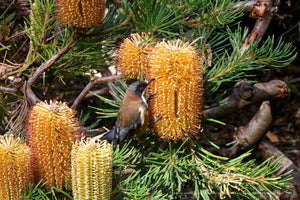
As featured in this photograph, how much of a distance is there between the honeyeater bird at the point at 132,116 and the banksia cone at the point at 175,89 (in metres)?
0.02

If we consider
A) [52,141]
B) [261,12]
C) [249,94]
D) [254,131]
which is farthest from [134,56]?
[254,131]

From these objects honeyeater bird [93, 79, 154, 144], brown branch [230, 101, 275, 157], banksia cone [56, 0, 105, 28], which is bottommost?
brown branch [230, 101, 275, 157]

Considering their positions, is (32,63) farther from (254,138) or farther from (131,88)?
(254,138)

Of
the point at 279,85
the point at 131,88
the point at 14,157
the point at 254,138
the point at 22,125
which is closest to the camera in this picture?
the point at 14,157

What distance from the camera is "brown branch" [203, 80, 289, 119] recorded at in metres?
1.07

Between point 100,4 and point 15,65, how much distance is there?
1.36 feet

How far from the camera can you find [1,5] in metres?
1.16

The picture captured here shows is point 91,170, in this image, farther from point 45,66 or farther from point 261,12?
point 261,12

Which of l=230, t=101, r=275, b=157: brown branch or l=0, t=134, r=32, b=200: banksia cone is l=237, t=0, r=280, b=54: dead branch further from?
l=0, t=134, r=32, b=200: banksia cone

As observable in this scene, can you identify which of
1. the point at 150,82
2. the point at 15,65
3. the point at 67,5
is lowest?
the point at 15,65

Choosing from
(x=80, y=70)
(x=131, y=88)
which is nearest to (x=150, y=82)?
(x=131, y=88)

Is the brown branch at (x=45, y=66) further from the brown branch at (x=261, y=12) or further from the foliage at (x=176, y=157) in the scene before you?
the brown branch at (x=261, y=12)

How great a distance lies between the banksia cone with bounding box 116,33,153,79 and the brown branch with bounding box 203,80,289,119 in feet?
1.28

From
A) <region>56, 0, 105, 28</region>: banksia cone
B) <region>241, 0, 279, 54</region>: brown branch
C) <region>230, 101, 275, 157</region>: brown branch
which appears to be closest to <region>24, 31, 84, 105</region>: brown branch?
<region>56, 0, 105, 28</region>: banksia cone
